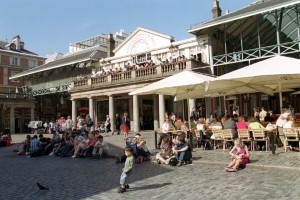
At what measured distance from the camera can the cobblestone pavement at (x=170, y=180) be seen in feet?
24.6

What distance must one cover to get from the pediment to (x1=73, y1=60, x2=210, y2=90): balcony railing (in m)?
4.18

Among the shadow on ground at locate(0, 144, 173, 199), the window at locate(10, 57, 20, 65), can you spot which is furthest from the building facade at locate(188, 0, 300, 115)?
the window at locate(10, 57, 20, 65)

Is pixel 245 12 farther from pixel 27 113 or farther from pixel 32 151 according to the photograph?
→ pixel 27 113

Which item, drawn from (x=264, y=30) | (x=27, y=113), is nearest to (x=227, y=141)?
(x=264, y=30)

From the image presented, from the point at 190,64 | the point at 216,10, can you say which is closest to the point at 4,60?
the point at 216,10

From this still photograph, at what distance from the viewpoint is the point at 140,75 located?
27.0 meters

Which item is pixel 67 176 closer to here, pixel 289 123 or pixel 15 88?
pixel 289 123

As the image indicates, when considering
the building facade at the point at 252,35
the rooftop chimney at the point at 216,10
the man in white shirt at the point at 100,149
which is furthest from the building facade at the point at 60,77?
the man in white shirt at the point at 100,149

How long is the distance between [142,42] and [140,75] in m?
5.90

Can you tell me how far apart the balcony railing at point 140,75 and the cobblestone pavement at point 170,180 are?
12.2 m

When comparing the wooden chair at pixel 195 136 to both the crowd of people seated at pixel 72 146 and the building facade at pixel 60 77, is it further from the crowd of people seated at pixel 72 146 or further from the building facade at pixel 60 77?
the building facade at pixel 60 77

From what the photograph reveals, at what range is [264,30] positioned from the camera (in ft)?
88.1

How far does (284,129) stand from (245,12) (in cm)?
1317

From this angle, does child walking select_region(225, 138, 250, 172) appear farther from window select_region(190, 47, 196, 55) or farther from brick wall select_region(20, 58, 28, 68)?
brick wall select_region(20, 58, 28, 68)
